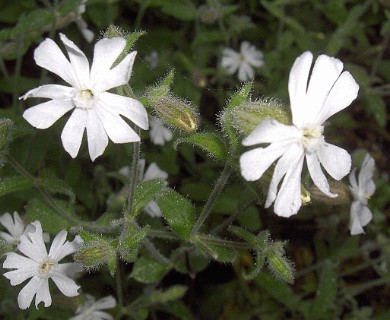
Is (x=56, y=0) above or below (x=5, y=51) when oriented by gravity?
above

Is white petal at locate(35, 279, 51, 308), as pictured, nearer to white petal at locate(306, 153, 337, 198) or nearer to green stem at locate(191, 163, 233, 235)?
green stem at locate(191, 163, 233, 235)

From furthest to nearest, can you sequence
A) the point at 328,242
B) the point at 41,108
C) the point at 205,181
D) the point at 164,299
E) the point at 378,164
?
the point at 378,164
the point at 328,242
the point at 205,181
the point at 164,299
the point at 41,108

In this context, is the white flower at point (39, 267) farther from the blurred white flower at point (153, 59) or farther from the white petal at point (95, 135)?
the blurred white flower at point (153, 59)

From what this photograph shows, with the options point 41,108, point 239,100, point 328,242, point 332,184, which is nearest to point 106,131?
point 41,108

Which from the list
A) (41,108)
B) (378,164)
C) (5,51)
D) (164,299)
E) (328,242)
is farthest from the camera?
(378,164)

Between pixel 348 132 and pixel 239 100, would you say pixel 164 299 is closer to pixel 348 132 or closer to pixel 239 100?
pixel 239 100

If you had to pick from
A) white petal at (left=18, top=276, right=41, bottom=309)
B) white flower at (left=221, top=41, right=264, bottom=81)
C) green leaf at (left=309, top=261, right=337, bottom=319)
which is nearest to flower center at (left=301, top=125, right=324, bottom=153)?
white petal at (left=18, top=276, right=41, bottom=309)

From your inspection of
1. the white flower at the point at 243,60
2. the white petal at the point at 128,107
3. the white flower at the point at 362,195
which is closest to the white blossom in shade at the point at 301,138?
the white petal at the point at 128,107
